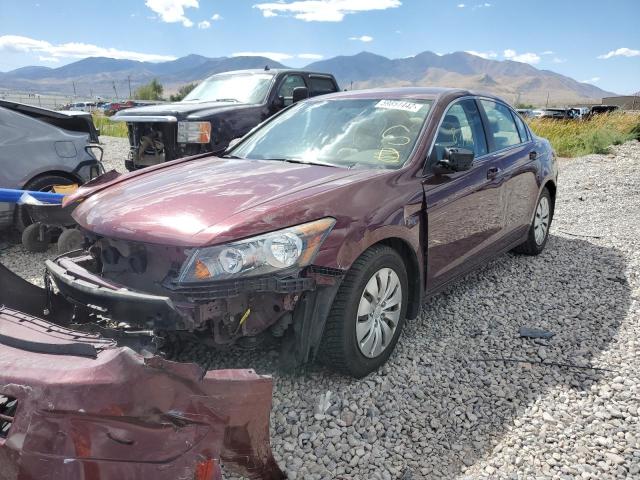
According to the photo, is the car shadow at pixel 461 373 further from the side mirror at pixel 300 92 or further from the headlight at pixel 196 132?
the headlight at pixel 196 132

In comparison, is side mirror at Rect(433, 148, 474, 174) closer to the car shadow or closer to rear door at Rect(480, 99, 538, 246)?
rear door at Rect(480, 99, 538, 246)

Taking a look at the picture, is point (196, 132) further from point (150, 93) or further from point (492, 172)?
point (150, 93)

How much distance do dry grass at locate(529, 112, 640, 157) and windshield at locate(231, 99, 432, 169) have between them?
12771 mm

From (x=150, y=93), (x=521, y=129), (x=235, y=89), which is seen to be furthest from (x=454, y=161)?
(x=150, y=93)

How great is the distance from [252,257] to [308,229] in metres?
0.33

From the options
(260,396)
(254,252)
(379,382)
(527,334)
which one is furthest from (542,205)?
(260,396)

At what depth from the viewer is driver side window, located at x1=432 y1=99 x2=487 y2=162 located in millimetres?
3771

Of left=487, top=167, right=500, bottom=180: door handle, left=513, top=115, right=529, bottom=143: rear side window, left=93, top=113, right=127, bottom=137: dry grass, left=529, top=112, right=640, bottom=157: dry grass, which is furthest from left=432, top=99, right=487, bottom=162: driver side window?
left=93, top=113, right=127, bottom=137: dry grass

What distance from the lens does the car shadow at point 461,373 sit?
277 centimetres

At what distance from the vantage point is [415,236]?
3.38m

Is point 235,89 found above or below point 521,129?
above

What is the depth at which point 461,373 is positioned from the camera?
3.38m

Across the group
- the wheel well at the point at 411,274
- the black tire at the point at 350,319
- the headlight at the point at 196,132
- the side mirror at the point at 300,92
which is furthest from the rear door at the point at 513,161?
the headlight at the point at 196,132

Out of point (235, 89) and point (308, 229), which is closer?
point (308, 229)
